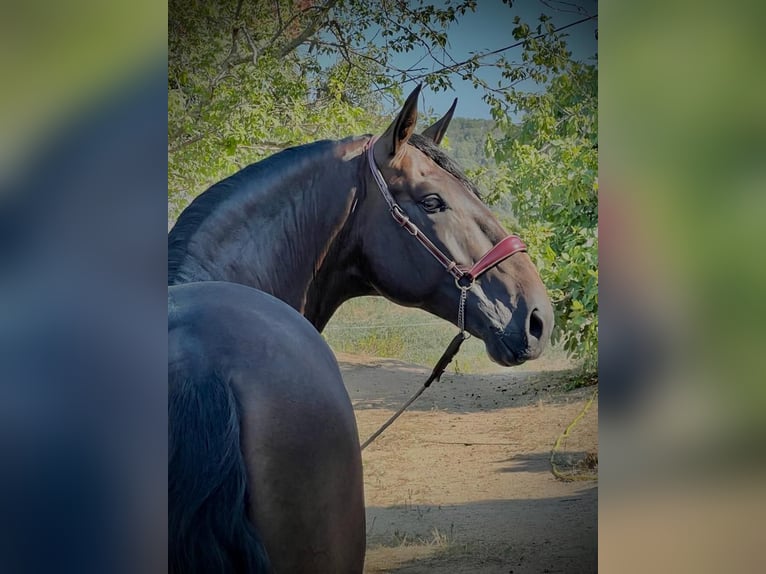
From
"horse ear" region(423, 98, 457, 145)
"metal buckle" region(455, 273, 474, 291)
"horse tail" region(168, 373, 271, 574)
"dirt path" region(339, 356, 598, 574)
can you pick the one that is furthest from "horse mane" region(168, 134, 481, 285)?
"dirt path" region(339, 356, 598, 574)

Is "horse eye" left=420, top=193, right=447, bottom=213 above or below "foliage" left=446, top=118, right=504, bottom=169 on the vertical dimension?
below

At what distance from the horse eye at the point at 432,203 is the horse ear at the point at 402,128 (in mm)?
162

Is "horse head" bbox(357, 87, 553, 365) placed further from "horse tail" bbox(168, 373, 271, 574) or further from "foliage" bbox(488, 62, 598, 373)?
"horse tail" bbox(168, 373, 271, 574)

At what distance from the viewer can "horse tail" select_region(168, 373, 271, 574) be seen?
1.87 meters

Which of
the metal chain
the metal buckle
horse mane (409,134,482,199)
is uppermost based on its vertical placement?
horse mane (409,134,482,199)

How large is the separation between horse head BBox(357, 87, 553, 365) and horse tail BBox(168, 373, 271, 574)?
0.76 meters

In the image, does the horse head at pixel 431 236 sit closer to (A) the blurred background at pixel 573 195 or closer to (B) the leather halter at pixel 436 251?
(B) the leather halter at pixel 436 251

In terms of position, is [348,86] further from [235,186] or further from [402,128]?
[235,186]

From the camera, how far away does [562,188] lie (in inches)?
111
